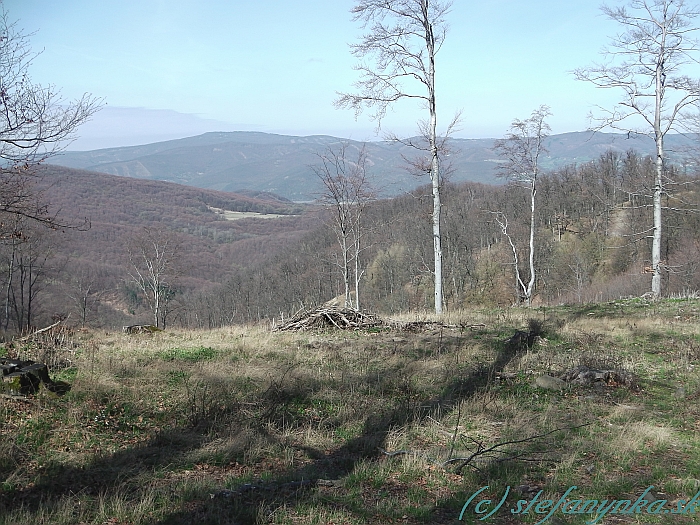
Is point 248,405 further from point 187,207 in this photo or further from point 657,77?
point 187,207

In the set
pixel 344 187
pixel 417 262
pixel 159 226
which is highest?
pixel 344 187

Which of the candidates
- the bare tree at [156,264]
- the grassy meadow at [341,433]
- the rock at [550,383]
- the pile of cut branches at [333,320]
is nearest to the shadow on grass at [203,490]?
the grassy meadow at [341,433]

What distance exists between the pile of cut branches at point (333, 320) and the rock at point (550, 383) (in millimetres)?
4522

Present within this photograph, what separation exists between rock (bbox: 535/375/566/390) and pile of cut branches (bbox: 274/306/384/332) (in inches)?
178

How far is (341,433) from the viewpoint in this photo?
554cm

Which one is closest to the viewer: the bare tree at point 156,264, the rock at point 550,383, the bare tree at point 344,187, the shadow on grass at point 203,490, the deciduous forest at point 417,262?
the shadow on grass at point 203,490

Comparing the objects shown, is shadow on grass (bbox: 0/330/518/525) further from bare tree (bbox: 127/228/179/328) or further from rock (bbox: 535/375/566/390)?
bare tree (bbox: 127/228/179/328)

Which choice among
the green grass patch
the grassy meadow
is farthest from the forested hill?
the grassy meadow

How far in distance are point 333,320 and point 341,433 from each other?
218 inches

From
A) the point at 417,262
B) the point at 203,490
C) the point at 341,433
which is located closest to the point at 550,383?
the point at 341,433

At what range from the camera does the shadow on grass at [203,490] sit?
370 cm

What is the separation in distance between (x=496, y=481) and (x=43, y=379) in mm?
5379

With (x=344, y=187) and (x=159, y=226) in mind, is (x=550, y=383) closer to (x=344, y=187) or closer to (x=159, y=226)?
(x=344, y=187)

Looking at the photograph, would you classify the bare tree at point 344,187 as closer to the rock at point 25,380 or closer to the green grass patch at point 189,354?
the green grass patch at point 189,354
